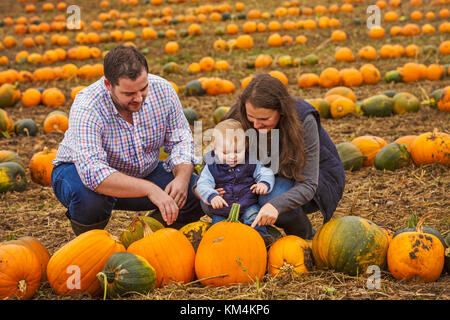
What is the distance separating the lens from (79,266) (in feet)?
10.7

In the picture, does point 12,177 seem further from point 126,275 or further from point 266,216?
point 266,216

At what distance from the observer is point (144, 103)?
4.22 m

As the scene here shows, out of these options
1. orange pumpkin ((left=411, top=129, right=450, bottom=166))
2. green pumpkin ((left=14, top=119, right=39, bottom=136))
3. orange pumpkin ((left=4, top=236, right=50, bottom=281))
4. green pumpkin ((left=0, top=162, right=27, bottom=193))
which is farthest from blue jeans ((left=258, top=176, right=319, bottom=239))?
green pumpkin ((left=14, top=119, right=39, bottom=136))

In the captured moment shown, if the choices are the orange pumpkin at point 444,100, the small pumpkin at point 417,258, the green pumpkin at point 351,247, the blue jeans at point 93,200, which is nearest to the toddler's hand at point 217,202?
the green pumpkin at point 351,247

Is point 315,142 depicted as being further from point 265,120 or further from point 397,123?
point 397,123

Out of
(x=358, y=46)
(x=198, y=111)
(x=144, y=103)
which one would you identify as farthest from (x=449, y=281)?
(x=358, y=46)

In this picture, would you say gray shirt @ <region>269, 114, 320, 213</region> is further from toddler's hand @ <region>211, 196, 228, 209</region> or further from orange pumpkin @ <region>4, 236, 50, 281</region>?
orange pumpkin @ <region>4, 236, 50, 281</region>

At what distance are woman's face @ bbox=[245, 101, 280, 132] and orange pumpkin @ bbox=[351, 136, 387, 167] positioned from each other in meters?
2.63

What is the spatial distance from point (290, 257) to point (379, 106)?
15.8 feet

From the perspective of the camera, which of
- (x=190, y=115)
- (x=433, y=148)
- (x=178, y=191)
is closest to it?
(x=178, y=191)

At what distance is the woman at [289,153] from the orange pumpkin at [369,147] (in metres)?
2.17

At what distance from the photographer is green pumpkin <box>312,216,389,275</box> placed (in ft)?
11.2

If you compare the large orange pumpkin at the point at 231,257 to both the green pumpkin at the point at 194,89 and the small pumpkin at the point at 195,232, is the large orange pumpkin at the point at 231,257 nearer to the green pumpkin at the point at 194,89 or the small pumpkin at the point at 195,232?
the small pumpkin at the point at 195,232

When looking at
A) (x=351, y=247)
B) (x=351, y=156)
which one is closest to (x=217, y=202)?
(x=351, y=247)
